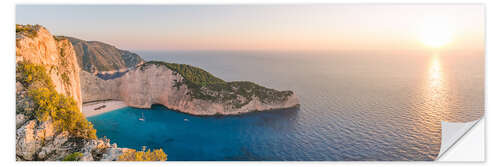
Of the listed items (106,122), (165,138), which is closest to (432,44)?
(165,138)

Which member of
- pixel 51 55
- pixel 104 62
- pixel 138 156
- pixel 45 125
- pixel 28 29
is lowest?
pixel 138 156

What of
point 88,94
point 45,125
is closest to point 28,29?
point 45,125

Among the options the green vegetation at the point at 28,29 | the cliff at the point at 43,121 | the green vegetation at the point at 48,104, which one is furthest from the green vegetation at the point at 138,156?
the green vegetation at the point at 28,29

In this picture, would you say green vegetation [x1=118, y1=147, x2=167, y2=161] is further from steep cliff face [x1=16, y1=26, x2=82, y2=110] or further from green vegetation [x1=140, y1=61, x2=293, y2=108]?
green vegetation [x1=140, y1=61, x2=293, y2=108]

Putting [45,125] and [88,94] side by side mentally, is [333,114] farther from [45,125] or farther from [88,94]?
[88,94]

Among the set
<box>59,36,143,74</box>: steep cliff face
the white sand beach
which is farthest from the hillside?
<box>59,36,143,74</box>: steep cliff face

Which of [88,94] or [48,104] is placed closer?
[48,104]
